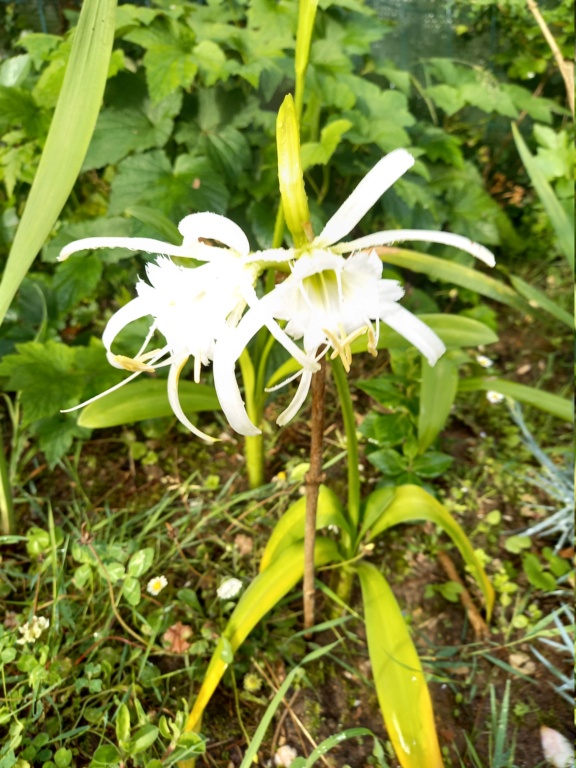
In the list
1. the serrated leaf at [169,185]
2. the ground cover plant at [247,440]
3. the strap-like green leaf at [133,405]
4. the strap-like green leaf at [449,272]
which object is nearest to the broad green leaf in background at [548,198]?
the ground cover plant at [247,440]

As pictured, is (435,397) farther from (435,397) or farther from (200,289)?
(200,289)

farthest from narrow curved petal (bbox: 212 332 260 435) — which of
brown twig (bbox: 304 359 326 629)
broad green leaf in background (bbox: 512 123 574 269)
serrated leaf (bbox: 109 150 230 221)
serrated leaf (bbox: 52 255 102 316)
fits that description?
broad green leaf in background (bbox: 512 123 574 269)

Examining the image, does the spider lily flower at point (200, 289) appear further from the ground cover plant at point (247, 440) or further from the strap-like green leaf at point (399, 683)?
the strap-like green leaf at point (399, 683)

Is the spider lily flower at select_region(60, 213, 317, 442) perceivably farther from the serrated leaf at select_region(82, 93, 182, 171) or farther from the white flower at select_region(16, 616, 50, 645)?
the serrated leaf at select_region(82, 93, 182, 171)

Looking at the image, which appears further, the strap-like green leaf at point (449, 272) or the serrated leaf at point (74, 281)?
the serrated leaf at point (74, 281)

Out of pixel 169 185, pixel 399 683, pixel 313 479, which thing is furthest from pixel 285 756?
pixel 169 185

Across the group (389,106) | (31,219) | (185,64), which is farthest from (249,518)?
(389,106)
